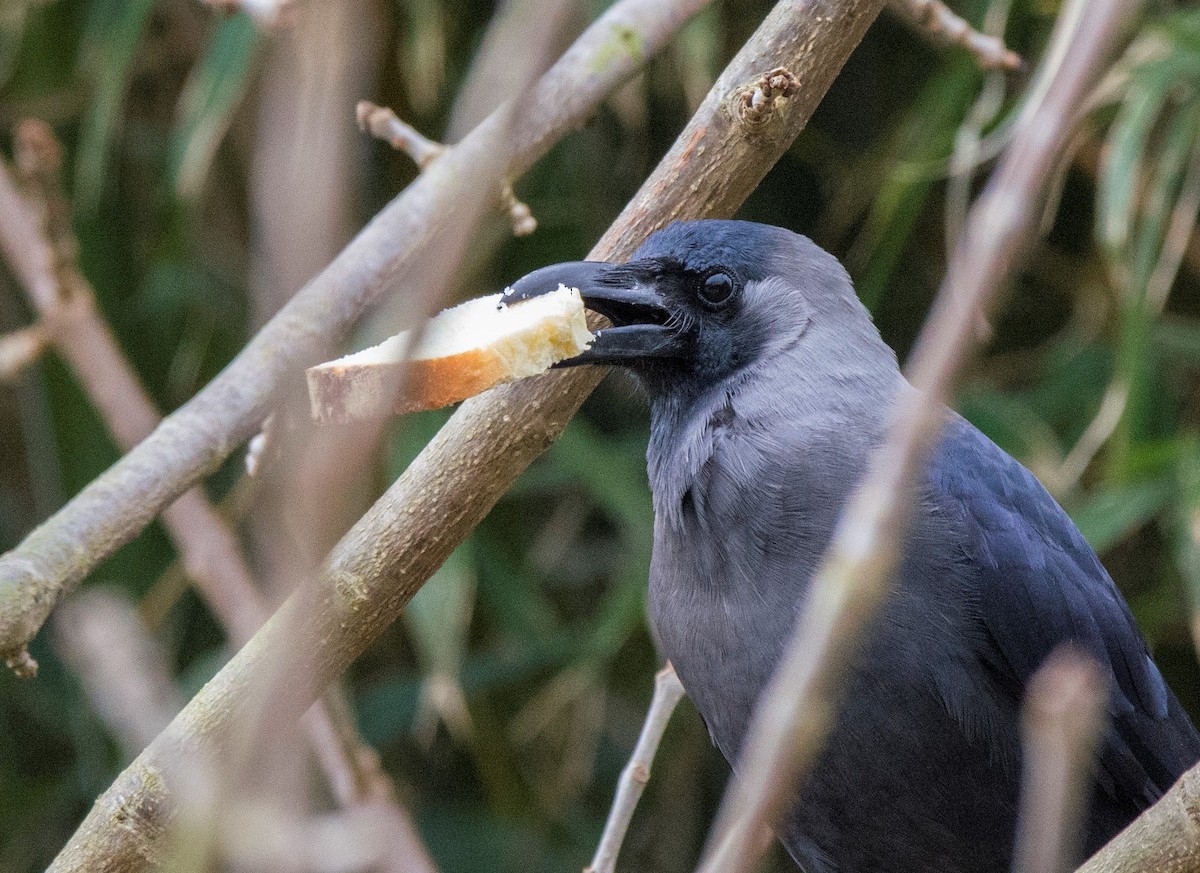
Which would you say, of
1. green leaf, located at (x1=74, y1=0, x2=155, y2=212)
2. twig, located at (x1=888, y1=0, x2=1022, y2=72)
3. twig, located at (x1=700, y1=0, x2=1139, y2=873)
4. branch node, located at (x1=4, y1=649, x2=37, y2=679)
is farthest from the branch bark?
green leaf, located at (x1=74, y1=0, x2=155, y2=212)

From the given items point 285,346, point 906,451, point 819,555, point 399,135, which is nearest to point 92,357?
point 285,346

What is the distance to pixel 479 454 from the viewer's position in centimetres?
186

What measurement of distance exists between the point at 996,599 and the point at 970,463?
219 mm

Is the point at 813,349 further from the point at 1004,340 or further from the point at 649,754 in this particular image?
the point at 1004,340

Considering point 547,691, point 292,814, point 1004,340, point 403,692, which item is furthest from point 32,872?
point 292,814

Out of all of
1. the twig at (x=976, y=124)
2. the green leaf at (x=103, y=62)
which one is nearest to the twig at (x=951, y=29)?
the twig at (x=976, y=124)

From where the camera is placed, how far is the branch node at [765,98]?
70.6 inches

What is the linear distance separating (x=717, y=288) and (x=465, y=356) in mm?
736

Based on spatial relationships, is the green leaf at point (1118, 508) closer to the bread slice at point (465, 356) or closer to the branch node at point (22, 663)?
the bread slice at point (465, 356)

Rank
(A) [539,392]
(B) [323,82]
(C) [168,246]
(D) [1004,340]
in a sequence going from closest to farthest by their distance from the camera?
(B) [323,82] → (A) [539,392] → (C) [168,246] → (D) [1004,340]

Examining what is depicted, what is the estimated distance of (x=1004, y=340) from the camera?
4555 mm

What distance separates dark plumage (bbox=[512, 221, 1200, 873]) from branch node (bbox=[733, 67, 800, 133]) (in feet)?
0.90

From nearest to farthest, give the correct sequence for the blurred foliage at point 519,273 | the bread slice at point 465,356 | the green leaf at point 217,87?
the bread slice at point 465,356 < the green leaf at point 217,87 < the blurred foliage at point 519,273

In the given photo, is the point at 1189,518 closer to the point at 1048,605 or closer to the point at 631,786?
the point at 1048,605
